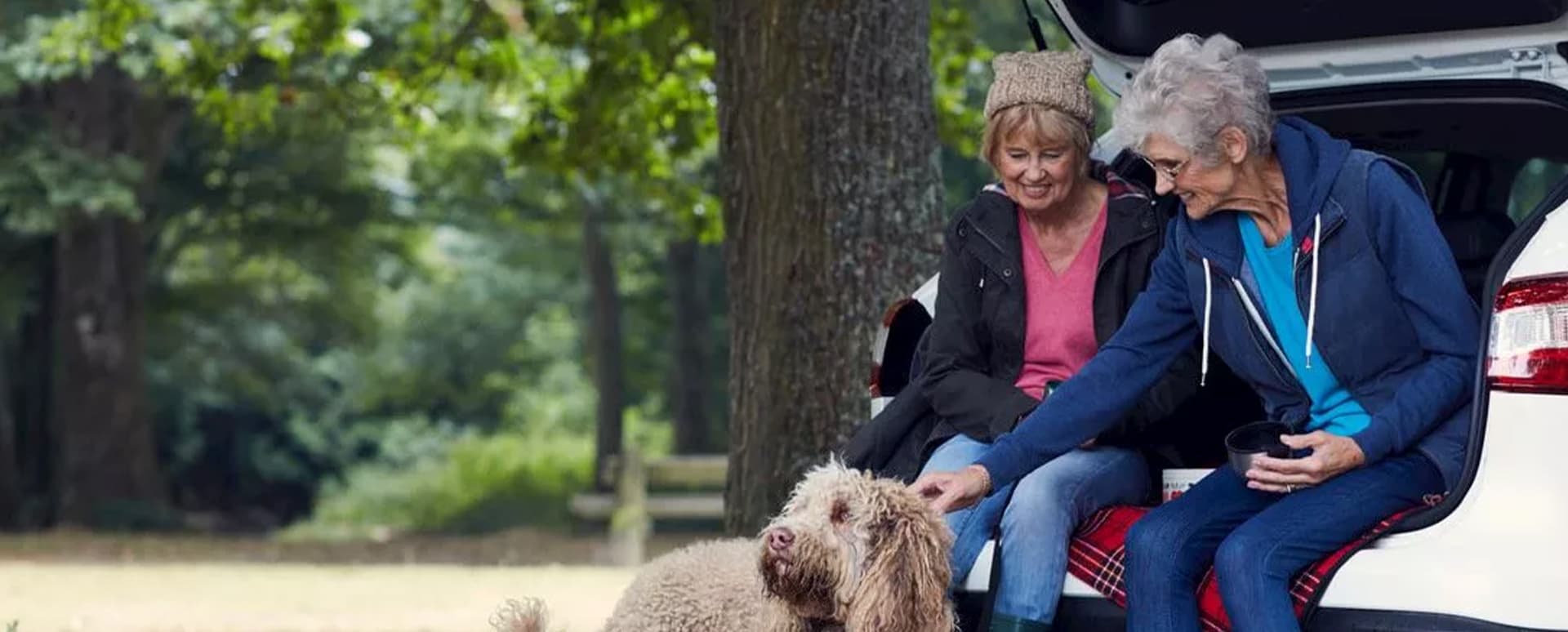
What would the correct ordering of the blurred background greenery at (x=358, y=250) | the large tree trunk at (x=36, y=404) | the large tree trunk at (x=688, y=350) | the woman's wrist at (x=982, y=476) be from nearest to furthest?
the woman's wrist at (x=982, y=476)
the blurred background greenery at (x=358, y=250)
the large tree trunk at (x=36, y=404)
the large tree trunk at (x=688, y=350)

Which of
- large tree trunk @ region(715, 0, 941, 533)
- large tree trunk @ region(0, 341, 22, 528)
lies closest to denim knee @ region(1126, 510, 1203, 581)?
large tree trunk @ region(715, 0, 941, 533)

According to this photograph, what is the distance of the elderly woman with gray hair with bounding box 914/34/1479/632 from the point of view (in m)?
4.16

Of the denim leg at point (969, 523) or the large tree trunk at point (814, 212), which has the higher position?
the large tree trunk at point (814, 212)

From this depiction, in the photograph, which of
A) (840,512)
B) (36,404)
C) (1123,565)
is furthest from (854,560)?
(36,404)

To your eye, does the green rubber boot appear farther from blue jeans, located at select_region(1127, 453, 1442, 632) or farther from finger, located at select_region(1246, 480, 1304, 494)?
finger, located at select_region(1246, 480, 1304, 494)

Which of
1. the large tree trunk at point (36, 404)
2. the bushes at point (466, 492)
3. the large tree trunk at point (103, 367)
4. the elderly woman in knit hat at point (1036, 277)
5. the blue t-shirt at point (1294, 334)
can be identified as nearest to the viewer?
the blue t-shirt at point (1294, 334)

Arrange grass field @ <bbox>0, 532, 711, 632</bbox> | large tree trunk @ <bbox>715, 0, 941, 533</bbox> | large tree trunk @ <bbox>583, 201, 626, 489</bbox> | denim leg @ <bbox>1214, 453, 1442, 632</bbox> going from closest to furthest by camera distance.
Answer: denim leg @ <bbox>1214, 453, 1442, 632</bbox> → large tree trunk @ <bbox>715, 0, 941, 533</bbox> → grass field @ <bbox>0, 532, 711, 632</bbox> → large tree trunk @ <bbox>583, 201, 626, 489</bbox>

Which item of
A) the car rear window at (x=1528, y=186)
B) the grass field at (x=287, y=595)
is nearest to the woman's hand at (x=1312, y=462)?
the car rear window at (x=1528, y=186)

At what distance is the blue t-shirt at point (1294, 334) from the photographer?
170 inches

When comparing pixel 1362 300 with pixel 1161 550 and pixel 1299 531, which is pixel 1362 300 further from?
pixel 1161 550

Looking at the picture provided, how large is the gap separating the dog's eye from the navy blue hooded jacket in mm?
809

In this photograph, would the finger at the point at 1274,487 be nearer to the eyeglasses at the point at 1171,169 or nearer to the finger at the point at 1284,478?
the finger at the point at 1284,478

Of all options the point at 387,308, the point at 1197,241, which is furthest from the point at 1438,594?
the point at 387,308

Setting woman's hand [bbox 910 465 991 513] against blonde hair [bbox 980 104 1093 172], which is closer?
woman's hand [bbox 910 465 991 513]
